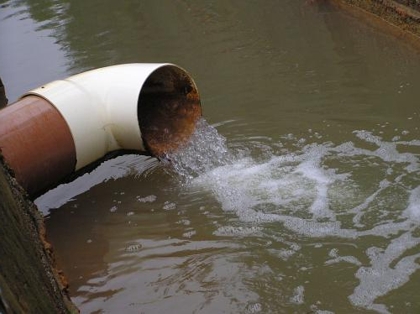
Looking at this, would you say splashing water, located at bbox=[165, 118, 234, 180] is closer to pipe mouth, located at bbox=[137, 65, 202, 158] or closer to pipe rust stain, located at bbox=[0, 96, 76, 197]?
pipe mouth, located at bbox=[137, 65, 202, 158]

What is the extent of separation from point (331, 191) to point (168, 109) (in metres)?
1.97

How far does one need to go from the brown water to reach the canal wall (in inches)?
10.9

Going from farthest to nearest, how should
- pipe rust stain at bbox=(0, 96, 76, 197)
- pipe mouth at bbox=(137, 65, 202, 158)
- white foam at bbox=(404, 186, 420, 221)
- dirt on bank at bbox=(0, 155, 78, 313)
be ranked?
pipe mouth at bbox=(137, 65, 202, 158) → pipe rust stain at bbox=(0, 96, 76, 197) → white foam at bbox=(404, 186, 420, 221) → dirt on bank at bbox=(0, 155, 78, 313)

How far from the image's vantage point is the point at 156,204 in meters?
5.64

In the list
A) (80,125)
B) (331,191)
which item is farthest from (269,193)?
(80,125)

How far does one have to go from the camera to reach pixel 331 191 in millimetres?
5344

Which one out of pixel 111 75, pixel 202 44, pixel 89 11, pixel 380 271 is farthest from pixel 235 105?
pixel 89 11

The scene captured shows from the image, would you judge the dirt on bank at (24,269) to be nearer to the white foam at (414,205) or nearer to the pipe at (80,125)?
the pipe at (80,125)

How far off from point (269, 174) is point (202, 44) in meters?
4.05

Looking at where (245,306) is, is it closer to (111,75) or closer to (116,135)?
(116,135)

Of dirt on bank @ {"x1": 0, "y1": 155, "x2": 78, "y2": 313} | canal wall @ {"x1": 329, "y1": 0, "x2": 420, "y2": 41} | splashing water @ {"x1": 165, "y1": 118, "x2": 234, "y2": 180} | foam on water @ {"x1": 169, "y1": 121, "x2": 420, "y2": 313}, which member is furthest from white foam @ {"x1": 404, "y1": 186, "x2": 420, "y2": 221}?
canal wall @ {"x1": 329, "y1": 0, "x2": 420, "y2": 41}

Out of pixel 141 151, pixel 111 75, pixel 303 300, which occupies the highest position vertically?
pixel 111 75

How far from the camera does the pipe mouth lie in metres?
6.28

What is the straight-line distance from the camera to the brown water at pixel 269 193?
4355mm
